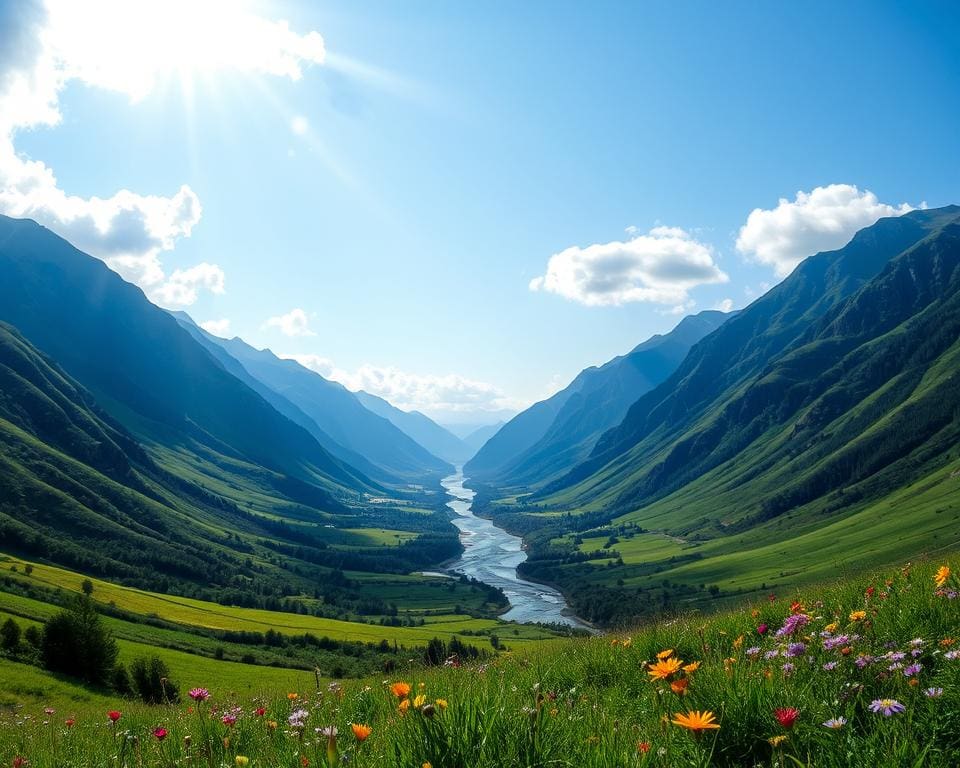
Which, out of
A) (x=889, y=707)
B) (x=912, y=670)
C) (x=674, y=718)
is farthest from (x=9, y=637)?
(x=889, y=707)

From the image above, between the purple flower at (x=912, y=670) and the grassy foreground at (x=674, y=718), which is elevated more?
the purple flower at (x=912, y=670)

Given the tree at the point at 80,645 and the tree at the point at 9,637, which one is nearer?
the tree at the point at 80,645

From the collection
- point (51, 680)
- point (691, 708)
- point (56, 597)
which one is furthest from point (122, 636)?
point (691, 708)

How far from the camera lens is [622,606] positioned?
159 meters

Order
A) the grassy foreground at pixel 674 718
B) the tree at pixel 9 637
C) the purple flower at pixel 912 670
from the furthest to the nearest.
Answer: the tree at pixel 9 637 → the purple flower at pixel 912 670 → the grassy foreground at pixel 674 718

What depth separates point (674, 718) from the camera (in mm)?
4547

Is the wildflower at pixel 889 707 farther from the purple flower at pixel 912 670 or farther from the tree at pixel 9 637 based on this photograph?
the tree at pixel 9 637

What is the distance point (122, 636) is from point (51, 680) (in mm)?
47599

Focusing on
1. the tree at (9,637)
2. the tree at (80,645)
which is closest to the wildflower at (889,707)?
the tree at (80,645)

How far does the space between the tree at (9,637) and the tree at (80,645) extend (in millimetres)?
11402

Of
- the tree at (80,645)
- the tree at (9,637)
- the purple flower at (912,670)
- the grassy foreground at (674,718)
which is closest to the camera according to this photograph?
the grassy foreground at (674,718)

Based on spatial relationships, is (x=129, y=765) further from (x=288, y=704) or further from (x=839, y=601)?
(x=839, y=601)

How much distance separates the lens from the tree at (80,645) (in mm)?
59438

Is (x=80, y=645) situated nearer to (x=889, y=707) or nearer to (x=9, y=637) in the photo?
(x=9, y=637)
